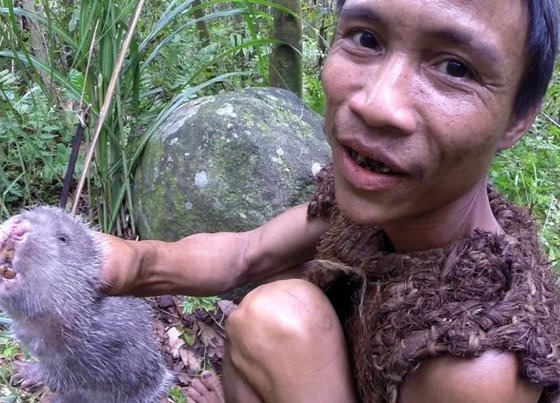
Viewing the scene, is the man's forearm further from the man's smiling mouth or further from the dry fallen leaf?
the man's smiling mouth

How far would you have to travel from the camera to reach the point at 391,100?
1238 millimetres

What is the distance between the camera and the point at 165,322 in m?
2.61

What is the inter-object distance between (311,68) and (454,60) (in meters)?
3.27

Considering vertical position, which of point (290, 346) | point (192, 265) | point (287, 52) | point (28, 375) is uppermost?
point (290, 346)

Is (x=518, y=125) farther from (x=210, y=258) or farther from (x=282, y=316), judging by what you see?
(x=210, y=258)

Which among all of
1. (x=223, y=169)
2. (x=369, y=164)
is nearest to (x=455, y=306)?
(x=369, y=164)

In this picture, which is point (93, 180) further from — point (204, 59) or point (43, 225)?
point (43, 225)

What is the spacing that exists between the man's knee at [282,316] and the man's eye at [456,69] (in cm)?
66

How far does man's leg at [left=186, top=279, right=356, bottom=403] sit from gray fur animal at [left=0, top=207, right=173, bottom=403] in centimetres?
33

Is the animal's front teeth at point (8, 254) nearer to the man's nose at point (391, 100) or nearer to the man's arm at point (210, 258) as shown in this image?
the man's arm at point (210, 258)

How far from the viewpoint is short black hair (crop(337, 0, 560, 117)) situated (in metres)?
1.25

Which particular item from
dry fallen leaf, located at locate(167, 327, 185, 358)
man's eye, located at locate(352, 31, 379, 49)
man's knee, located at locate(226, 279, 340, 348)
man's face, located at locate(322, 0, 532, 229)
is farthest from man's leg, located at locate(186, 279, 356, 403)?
dry fallen leaf, located at locate(167, 327, 185, 358)

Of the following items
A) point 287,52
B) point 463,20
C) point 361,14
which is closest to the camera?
point 463,20

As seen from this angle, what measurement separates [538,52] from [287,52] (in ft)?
6.49
